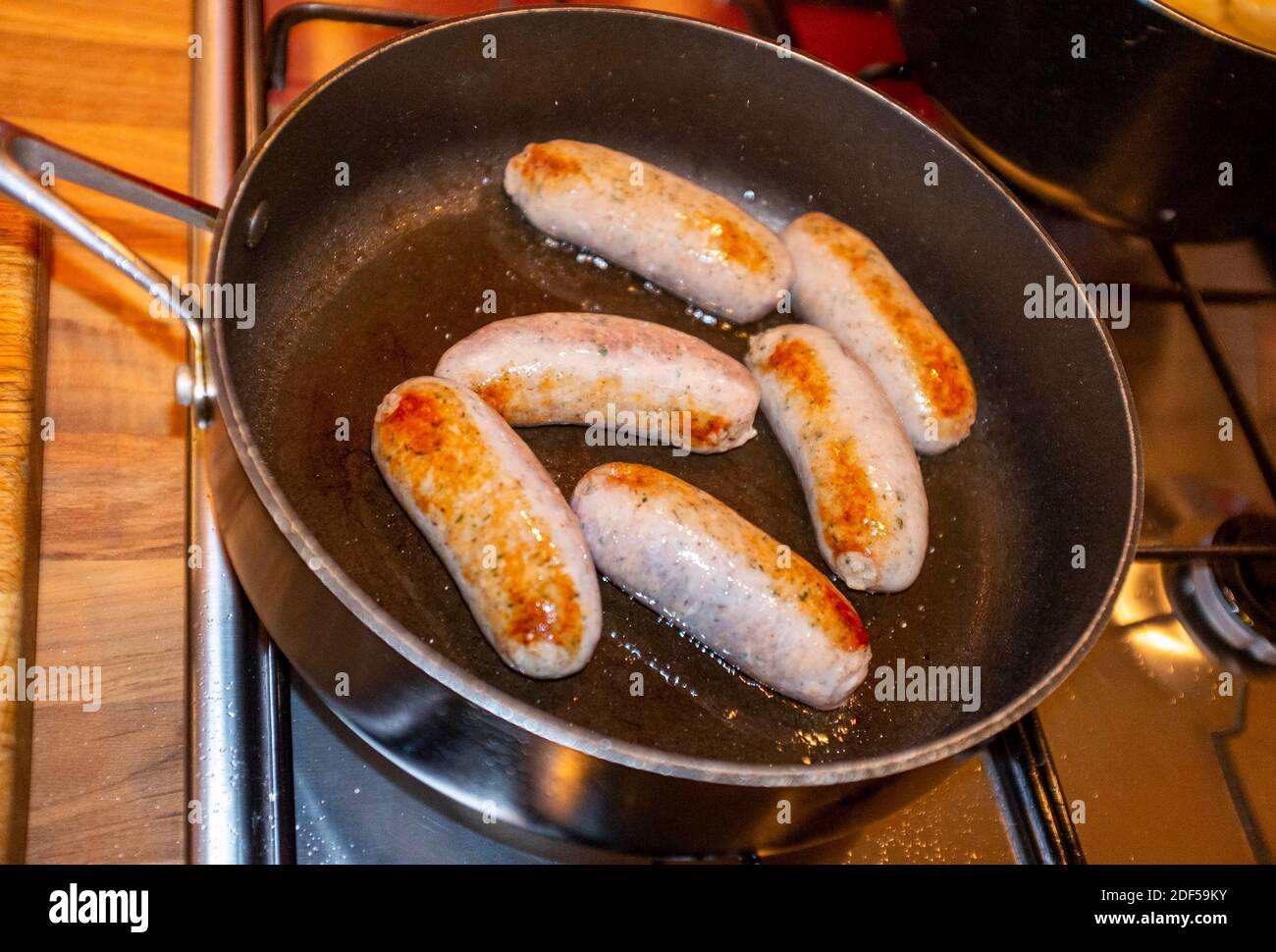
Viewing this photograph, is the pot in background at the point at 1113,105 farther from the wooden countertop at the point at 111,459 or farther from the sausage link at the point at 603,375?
the wooden countertop at the point at 111,459

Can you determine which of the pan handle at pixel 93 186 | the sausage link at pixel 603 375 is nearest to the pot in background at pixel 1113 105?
the sausage link at pixel 603 375

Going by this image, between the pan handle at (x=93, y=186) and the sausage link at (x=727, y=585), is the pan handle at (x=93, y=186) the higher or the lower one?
the higher one

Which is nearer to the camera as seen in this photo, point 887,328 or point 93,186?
point 93,186

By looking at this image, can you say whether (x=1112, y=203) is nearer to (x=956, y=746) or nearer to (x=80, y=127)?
(x=956, y=746)

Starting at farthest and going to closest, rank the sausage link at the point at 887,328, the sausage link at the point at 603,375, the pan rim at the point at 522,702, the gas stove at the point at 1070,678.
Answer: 1. the sausage link at the point at 887,328
2. the sausage link at the point at 603,375
3. the gas stove at the point at 1070,678
4. the pan rim at the point at 522,702

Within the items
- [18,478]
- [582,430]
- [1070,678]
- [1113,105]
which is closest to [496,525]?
[582,430]

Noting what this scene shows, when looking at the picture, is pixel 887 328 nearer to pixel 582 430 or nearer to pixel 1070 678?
pixel 582 430
